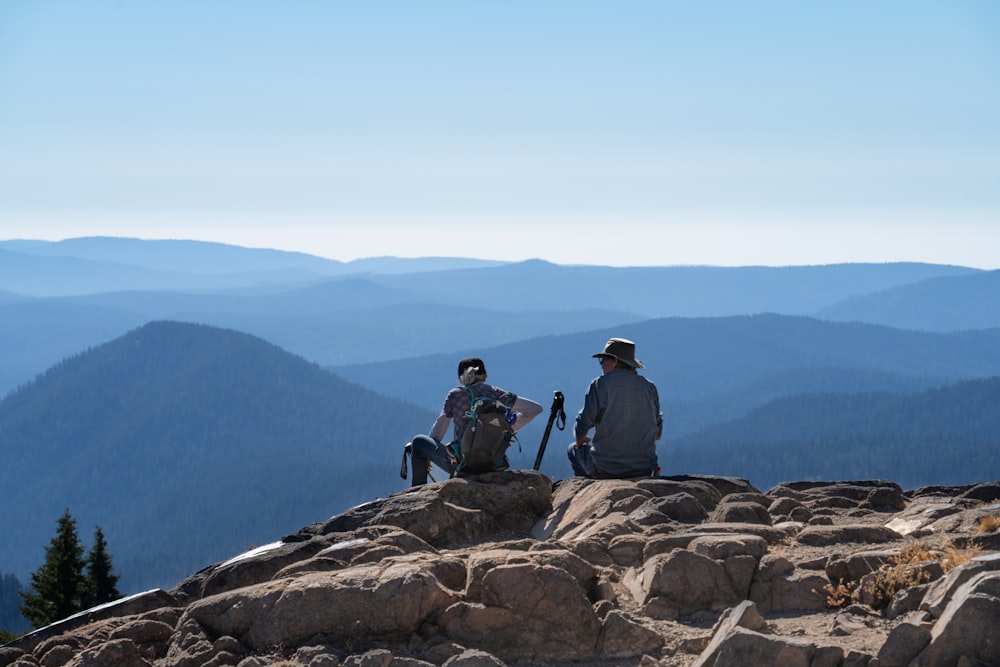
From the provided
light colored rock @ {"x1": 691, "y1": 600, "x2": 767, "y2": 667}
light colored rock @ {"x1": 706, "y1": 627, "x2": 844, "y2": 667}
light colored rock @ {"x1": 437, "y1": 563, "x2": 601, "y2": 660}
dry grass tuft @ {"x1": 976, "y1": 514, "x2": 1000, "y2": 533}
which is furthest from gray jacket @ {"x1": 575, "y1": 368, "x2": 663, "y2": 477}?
light colored rock @ {"x1": 706, "y1": 627, "x2": 844, "y2": 667}

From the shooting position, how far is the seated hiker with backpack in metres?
14.1

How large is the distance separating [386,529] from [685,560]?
147 inches

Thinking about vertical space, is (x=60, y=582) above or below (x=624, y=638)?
below

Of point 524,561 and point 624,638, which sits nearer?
point 624,638

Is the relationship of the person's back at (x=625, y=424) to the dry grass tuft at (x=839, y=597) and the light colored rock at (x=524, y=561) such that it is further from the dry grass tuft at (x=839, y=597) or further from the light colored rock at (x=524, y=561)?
the dry grass tuft at (x=839, y=597)

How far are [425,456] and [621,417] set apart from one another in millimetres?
3147

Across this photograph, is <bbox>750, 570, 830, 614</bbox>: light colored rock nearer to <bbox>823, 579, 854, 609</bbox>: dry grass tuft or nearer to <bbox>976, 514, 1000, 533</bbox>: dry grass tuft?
<bbox>823, 579, 854, 609</bbox>: dry grass tuft

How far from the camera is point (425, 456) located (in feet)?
50.6

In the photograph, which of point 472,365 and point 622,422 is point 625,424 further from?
point 472,365

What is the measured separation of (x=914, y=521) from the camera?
11508mm

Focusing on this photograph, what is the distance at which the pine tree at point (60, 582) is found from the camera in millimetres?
43781

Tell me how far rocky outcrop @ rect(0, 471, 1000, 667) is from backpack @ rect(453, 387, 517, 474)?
9.24 ft

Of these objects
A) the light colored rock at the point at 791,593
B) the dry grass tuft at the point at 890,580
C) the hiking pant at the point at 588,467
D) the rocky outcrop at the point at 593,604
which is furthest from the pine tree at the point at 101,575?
the dry grass tuft at the point at 890,580

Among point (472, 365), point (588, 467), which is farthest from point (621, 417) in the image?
point (472, 365)
